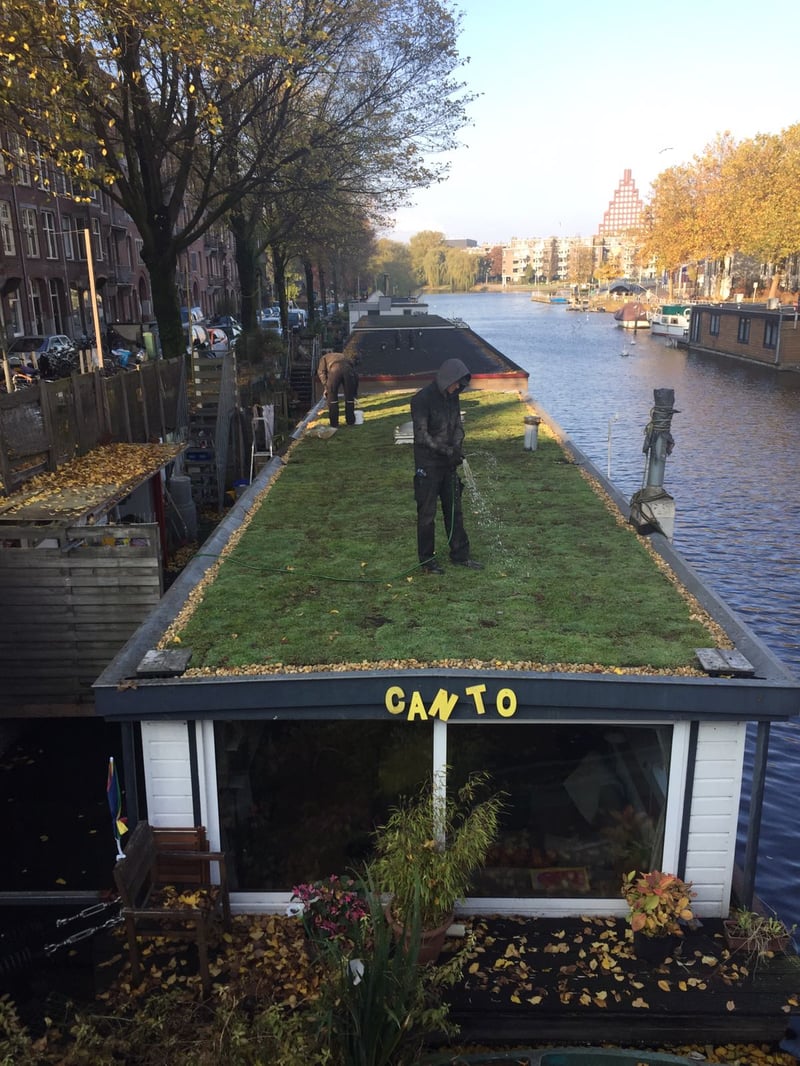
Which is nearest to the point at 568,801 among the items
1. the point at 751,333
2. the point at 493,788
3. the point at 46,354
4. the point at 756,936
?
the point at 493,788

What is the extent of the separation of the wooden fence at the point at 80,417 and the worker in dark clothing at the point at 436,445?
657 cm

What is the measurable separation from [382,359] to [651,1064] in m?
29.6

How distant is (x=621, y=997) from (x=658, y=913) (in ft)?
2.23

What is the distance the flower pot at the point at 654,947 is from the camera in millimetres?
6750

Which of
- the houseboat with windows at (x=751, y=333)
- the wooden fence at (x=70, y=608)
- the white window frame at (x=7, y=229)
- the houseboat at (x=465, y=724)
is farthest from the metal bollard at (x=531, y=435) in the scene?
the houseboat with windows at (x=751, y=333)

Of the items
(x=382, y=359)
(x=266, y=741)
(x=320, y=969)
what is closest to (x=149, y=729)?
(x=266, y=741)

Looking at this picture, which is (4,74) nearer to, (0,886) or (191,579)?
(191,579)

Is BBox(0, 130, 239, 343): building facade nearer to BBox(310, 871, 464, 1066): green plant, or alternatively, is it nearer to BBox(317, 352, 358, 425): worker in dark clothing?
BBox(317, 352, 358, 425): worker in dark clothing

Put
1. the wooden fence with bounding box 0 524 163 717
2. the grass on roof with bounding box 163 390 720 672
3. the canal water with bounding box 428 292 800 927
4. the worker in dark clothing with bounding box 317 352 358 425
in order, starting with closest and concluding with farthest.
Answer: the grass on roof with bounding box 163 390 720 672, the wooden fence with bounding box 0 524 163 717, the canal water with bounding box 428 292 800 927, the worker in dark clothing with bounding box 317 352 358 425

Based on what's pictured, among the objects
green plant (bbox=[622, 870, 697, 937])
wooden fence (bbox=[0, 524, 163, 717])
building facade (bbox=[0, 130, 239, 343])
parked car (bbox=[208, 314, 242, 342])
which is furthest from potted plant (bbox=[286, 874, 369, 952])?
parked car (bbox=[208, 314, 242, 342])

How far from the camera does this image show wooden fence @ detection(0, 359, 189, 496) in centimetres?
1274

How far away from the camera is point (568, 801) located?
7.74 m

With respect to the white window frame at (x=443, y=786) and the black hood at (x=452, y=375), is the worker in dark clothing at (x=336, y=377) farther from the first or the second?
the white window frame at (x=443, y=786)

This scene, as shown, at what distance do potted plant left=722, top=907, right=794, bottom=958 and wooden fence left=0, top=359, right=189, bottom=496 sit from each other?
10785 millimetres
